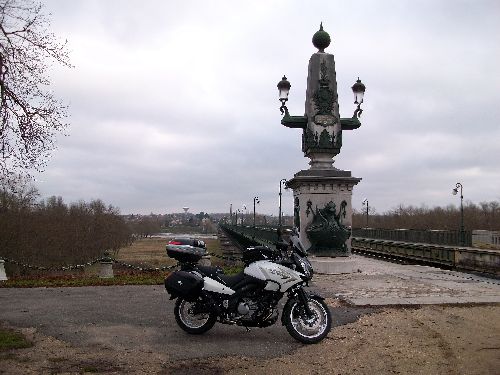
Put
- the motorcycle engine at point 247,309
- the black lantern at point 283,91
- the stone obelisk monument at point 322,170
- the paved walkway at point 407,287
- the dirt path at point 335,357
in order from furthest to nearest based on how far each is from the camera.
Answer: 1. the black lantern at point 283,91
2. the stone obelisk monument at point 322,170
3. the paved walkway at point 407,287
4. the motorcycle engine at point 247,309
5. the dirt path at point 335,357

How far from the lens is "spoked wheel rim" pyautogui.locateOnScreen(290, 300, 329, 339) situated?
638 cm

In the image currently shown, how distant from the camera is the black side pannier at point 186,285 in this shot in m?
6.59

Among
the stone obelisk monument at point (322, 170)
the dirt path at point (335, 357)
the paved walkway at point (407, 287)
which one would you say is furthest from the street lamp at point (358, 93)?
the dirt path at point (335, 357)

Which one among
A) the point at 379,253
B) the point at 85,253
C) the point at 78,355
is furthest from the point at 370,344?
the point at 85,253

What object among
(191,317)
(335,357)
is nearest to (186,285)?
(191,317)

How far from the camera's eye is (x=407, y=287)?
11258 millimetres

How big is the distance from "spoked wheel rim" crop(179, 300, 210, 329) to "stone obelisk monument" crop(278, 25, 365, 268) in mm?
7858

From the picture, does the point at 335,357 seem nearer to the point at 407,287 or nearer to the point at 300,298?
the point at 300,298

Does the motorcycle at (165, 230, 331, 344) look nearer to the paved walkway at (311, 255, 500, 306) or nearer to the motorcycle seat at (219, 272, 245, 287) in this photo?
the motorcycle seat at (219, 272, 245, 287)

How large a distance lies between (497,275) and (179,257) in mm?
10504

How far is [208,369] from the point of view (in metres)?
5.21

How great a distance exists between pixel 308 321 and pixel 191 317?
157 centimetres

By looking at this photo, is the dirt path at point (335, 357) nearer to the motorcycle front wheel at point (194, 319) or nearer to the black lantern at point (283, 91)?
the motorcycle front wheel at point (194, 319)

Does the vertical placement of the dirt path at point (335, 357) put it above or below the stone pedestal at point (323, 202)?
below
